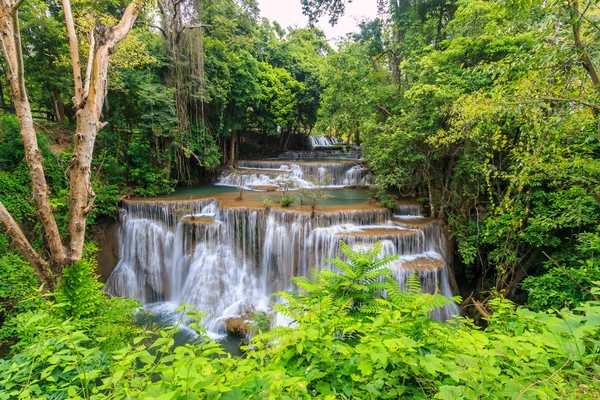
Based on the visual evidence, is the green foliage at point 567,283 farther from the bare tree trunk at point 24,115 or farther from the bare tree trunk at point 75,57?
the bare tree trunk at point 75,57

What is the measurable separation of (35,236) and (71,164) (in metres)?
5.15

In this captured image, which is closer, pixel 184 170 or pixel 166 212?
pixel 166 212

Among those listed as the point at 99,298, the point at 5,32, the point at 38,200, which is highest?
the point at 5,32

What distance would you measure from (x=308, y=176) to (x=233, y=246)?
6.49 meters

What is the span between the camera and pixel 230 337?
281 inches

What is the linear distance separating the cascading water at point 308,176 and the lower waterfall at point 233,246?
165 inches

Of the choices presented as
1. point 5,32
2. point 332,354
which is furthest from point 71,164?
point 332,354

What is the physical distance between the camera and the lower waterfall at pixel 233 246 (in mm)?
8039

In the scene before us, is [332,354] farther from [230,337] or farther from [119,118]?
[119,118]

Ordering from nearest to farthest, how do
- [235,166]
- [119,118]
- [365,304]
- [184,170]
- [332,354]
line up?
1. [332,354]
2. [365,304]
3. [119,118]
4. [184,170]
5. [235,166]

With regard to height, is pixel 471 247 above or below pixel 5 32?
below

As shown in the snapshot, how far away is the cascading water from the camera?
13.3 metres

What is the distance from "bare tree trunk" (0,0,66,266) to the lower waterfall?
4.55m

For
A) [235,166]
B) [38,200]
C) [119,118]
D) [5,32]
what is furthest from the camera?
[235,166]
